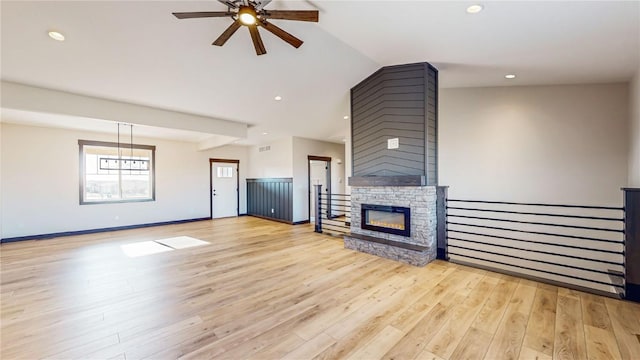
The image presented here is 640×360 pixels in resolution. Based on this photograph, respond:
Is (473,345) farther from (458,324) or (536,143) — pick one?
(536,143)

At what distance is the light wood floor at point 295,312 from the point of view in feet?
6.77

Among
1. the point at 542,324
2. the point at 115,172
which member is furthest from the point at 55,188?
the point at 542,324

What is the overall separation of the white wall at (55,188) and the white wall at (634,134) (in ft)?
32.7

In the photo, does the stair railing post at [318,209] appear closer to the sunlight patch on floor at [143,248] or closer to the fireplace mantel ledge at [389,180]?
the fireplace mantel ledge at [389,180]

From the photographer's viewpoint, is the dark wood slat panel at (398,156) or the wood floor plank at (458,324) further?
Answer: the dark wood slat panel at (398,156)

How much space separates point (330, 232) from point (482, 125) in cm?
398

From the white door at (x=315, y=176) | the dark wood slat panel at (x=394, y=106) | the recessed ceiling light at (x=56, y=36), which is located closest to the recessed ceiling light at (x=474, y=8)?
the dark wood slat panel at (x=394, y=106)

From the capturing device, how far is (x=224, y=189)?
9266mm

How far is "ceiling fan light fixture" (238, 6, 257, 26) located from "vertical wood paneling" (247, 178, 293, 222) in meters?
5.62

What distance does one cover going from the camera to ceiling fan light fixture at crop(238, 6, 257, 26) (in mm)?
2325

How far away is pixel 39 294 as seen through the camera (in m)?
3.07

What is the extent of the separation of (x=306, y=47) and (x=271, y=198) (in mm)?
5679

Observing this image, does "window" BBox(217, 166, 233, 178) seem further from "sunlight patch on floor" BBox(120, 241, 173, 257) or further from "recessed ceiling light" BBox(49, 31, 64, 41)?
"recessed ceiling light" BBox(49, 31, 64, 41)

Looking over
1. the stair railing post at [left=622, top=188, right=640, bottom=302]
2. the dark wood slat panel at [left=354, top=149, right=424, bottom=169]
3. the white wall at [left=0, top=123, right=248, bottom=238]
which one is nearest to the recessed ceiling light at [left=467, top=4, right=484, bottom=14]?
the dark wood slat panel at [left=354, top=149, right=424, bottom=169]
